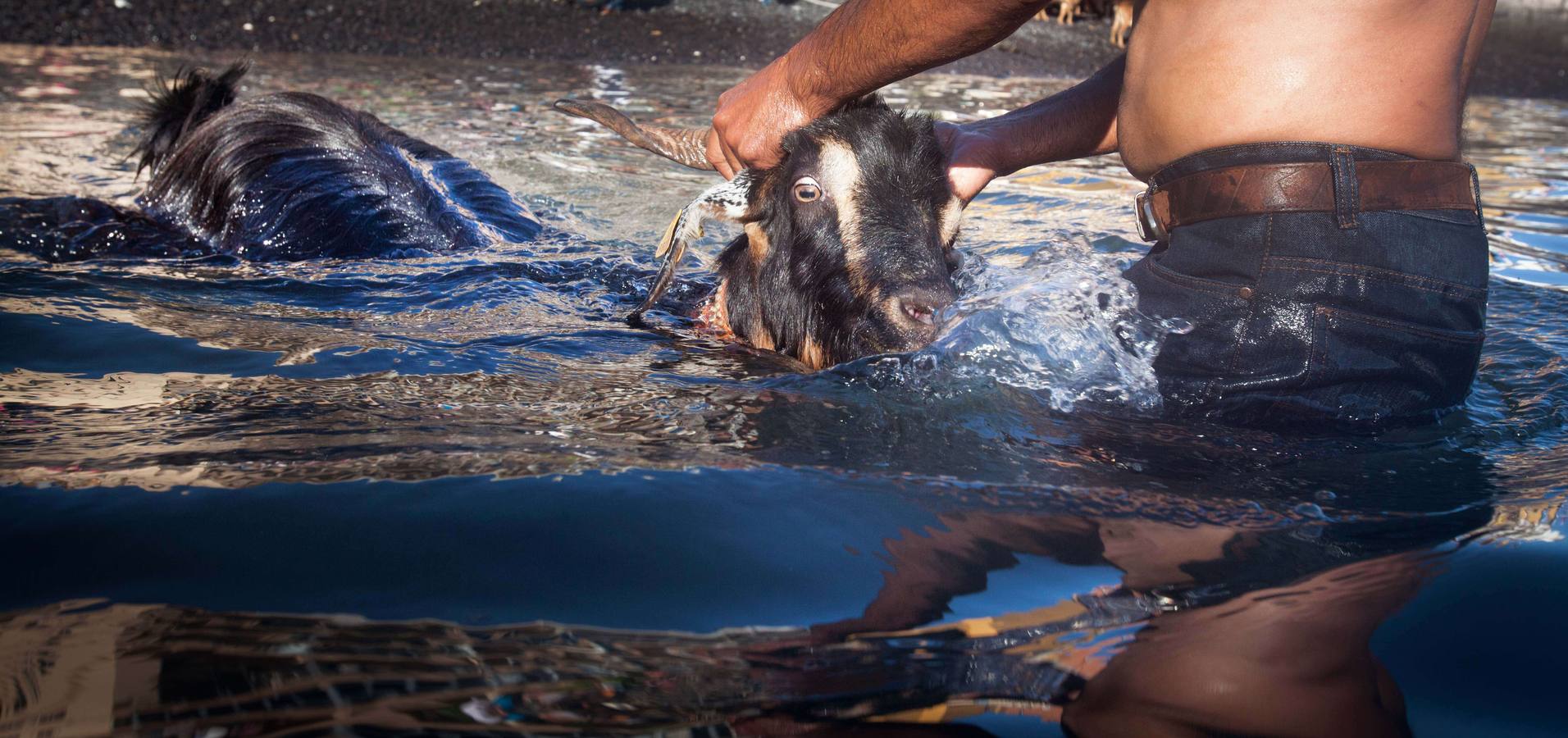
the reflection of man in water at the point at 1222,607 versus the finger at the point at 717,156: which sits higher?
the finger at the point at 717,156

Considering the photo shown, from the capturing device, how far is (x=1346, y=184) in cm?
271

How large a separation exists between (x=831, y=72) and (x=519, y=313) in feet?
5.39

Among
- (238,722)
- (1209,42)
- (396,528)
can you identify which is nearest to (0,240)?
(396,528)

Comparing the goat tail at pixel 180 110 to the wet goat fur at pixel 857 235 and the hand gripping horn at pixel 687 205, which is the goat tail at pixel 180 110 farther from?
the wet goat fur at pixel 857 235

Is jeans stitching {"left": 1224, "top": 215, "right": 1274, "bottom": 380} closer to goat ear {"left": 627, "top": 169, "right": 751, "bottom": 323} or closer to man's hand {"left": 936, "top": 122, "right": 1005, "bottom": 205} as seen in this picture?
man's hand {"left": 936, "top": 122, "right": 1005, "bottom": 205}

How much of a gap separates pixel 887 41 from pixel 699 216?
1107 mm

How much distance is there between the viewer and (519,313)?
4.45m

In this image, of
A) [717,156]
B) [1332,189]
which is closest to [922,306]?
[717,156]

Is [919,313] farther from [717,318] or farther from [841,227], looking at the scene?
[717,318]

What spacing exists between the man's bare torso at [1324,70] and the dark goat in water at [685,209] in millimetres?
1041

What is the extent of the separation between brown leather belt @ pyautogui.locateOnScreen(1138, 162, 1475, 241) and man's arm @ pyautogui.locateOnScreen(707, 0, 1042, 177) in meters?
0.68

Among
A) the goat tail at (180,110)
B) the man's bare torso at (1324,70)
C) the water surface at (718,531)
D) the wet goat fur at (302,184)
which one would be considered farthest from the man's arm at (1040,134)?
the goat tail at (180,110)

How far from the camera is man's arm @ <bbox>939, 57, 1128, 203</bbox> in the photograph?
13.0 feet

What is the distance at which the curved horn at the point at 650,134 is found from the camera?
408 centimetres
